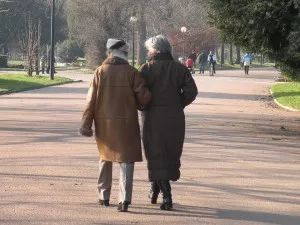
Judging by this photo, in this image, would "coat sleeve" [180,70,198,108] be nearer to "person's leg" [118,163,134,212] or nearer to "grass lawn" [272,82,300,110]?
"person's leg" [118,163,134,212]

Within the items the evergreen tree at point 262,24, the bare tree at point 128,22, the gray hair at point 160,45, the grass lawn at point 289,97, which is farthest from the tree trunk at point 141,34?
the gray hair at point 160,45

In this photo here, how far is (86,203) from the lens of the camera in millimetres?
A: 8633

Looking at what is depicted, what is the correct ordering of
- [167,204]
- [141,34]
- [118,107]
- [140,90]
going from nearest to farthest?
[140,90], [118,107], [167,204], [141,34]

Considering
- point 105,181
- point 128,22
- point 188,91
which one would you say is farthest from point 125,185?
point 128,22

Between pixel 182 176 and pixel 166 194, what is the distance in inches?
97.1

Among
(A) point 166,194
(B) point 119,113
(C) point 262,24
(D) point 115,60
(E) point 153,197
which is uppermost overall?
(C) point 262,24

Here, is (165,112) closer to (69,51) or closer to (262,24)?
(262,24)

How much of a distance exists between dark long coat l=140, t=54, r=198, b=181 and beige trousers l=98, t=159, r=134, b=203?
24 cm

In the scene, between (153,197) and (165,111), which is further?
(153,197)

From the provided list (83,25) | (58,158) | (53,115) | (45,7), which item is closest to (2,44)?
(45,7)

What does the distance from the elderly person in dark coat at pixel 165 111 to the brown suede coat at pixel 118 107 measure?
145mm

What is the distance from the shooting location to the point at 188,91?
8102mm

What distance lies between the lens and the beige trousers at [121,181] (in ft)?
26.6

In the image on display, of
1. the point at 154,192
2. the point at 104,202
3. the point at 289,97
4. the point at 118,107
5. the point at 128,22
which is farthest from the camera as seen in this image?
the point at 128,22
